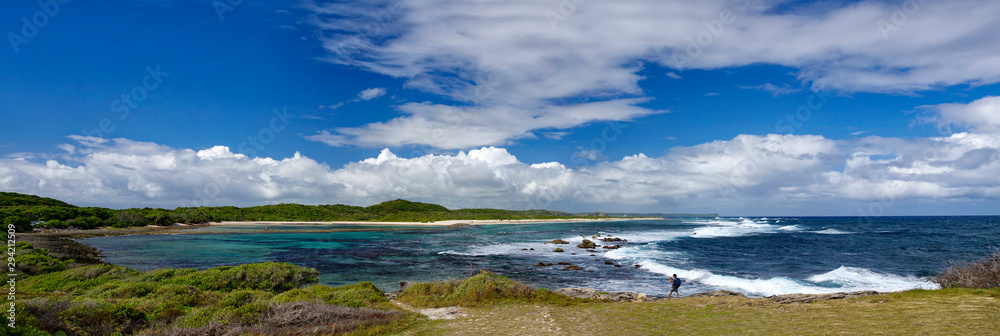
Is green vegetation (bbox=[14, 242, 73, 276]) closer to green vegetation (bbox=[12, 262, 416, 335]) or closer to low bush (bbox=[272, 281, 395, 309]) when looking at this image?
green vegetation (bbox=[12, 262, 416, 335])

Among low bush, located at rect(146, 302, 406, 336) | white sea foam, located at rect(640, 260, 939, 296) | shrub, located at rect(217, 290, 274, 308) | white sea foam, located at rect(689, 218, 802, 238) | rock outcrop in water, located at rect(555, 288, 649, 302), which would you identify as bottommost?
white sea foam, located at rect(689, 218, 802, 238)

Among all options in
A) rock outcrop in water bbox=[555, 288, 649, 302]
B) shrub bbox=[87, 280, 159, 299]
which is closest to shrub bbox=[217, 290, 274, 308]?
shrub bbox=[87, 280, 159, 299]

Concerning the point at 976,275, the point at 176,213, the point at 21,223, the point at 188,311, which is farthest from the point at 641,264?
the point at 176,213

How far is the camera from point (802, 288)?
22266mm

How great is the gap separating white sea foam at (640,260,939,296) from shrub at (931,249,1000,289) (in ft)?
19.6

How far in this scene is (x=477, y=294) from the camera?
51.3ft

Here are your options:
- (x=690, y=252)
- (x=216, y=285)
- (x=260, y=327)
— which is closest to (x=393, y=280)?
(x=216, y=285)

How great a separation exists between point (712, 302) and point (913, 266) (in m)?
28.0

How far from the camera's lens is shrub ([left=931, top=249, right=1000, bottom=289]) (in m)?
13.8

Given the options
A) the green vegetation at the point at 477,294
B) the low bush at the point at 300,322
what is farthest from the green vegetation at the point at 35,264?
the green vegetation at the point at 477,294

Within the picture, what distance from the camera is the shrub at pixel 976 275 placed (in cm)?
1376

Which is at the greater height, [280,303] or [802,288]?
[280,303]

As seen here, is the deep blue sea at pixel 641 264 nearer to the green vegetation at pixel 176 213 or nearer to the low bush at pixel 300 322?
the low bush at pixel 300 322

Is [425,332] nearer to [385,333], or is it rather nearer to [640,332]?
[385,333]
